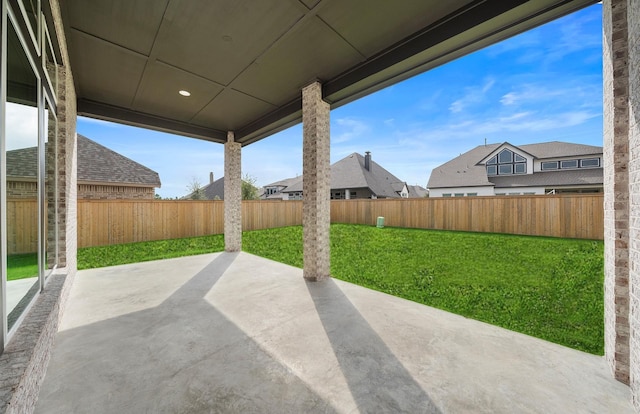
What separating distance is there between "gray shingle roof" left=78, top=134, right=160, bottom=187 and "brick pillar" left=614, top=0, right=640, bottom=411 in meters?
16.1

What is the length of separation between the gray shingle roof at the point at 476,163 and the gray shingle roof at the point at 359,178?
4376 millimetres

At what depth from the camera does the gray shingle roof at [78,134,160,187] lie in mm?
11672

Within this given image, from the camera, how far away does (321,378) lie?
1911mm

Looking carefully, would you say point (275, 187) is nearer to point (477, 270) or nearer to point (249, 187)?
point (249, 187)

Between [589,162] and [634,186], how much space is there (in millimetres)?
19818

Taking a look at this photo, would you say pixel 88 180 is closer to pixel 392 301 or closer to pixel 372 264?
pixel 372 264

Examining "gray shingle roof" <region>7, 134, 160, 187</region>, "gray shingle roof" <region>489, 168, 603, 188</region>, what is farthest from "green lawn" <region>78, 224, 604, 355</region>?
"gray shingle roof" <region>489, 168, 603, 188</region>

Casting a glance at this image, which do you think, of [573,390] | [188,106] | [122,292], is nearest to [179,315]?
[122,292]

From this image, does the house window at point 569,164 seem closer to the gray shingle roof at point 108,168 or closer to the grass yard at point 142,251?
the grass yard at point 142,251

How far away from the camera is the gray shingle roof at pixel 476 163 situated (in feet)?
51.0

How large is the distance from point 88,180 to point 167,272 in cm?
1021

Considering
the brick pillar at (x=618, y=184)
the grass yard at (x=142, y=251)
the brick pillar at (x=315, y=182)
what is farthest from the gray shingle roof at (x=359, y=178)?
the brick pillar at (x=618, y=184)

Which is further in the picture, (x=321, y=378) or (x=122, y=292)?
(x=122, y=292)

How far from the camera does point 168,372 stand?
1.99 metres
